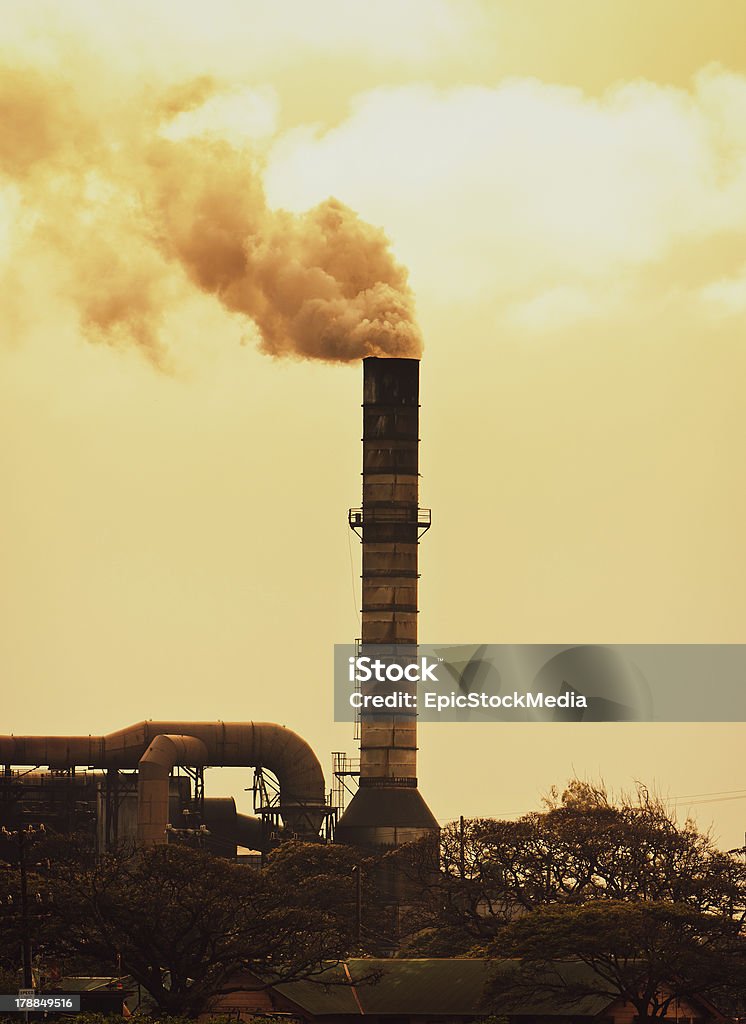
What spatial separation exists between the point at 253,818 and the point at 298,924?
35.2 meters

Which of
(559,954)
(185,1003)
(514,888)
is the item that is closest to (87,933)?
(185,1003)

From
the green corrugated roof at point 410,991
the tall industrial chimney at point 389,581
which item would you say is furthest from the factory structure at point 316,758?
the green corrugated roof at point 410,991

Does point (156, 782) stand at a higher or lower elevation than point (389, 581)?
lower

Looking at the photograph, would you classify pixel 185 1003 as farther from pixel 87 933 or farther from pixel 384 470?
pixel 384 470

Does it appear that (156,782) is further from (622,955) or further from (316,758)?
(622,955)

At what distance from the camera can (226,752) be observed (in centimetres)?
8462

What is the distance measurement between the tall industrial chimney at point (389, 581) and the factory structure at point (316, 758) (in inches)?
1.6

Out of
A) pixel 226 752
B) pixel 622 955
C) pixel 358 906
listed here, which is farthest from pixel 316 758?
pixel 622 955

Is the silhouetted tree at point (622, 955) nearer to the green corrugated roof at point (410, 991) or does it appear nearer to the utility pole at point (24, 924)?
the green corrugated roof at point (410, 991)

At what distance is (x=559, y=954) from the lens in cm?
5469

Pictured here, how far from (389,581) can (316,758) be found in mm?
8247

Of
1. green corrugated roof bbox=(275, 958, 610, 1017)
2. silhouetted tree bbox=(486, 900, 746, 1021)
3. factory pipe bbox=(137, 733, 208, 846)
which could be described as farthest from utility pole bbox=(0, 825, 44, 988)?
factory pipe bbox=(137, 733, 208, 846)

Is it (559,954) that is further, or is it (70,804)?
(70,804)

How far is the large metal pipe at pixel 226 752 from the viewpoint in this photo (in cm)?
8356
